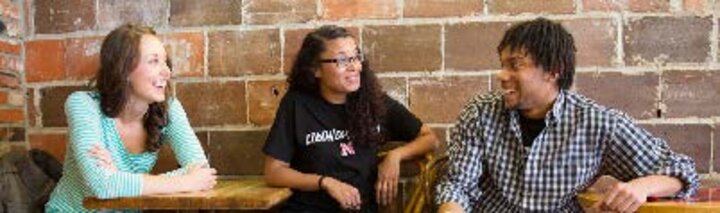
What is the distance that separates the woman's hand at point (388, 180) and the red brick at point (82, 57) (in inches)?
57.4

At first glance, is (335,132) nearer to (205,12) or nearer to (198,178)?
(198,178)

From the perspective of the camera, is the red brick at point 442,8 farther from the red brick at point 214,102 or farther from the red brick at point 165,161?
the red brick at point 165,161

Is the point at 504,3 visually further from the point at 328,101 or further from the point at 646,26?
the point at 328,101

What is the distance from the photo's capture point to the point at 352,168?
2.75m

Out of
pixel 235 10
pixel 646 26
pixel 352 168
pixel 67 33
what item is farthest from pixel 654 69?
pixel 67 33

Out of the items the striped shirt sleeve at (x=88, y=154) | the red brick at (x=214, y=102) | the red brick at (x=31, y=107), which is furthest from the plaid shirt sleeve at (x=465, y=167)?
the red brick at (x=31, y=107)

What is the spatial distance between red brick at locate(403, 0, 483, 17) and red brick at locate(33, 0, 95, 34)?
1.43m

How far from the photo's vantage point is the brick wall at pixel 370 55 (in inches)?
115

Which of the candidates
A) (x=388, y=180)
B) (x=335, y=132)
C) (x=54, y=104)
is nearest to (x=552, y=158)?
(x=388, y=180)

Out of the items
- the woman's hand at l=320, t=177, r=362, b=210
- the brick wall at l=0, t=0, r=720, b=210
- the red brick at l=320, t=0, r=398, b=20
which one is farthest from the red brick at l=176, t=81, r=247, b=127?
the woman's hand at l=320, t=177, r=362, b=210

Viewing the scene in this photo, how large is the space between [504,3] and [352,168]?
0.93 metres

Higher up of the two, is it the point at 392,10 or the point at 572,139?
the point at 392,10

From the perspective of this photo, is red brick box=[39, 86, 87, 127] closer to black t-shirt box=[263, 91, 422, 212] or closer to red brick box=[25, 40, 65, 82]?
red brick box=[25, 40, 65, 82]

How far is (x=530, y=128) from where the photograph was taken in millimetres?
2424
